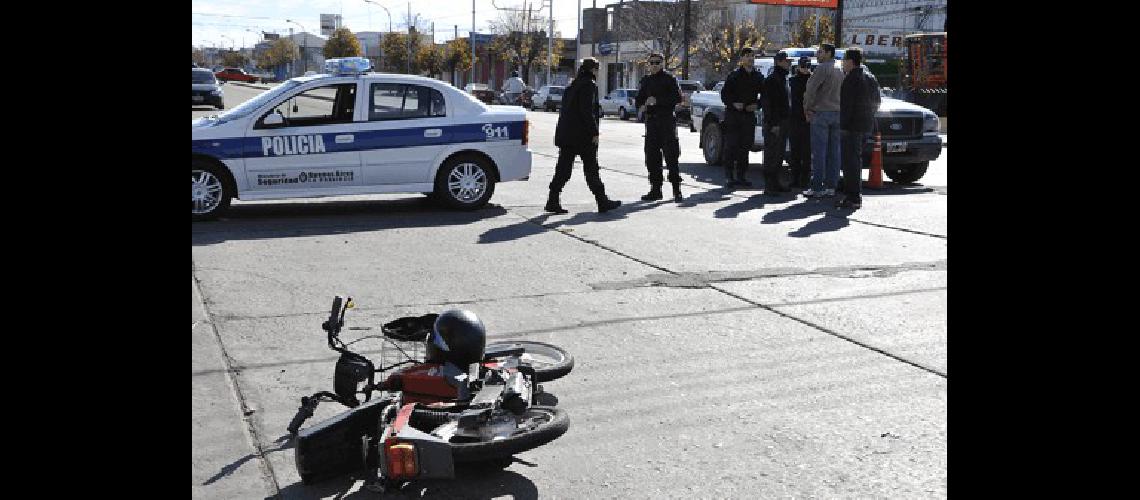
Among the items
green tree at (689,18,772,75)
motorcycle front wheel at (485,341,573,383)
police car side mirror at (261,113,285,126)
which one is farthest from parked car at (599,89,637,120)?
motorcycle front wheel at (485,341,573,383)

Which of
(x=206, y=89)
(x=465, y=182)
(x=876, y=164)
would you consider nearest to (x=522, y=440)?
(x=465, y=182)

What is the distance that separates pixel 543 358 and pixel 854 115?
836 centimetres

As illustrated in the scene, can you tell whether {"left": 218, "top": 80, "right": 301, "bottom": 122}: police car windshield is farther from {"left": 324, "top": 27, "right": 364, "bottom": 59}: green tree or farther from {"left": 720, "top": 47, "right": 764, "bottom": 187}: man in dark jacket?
{"left": 324, "top": 27, "right": 364, "bottom": 59}: green tree

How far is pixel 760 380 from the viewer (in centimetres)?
570

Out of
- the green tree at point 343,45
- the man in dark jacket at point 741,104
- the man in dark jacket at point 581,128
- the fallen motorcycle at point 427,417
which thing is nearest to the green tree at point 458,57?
the green tree at point 343,45

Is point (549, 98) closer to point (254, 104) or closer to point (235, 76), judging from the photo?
point (254, 104)

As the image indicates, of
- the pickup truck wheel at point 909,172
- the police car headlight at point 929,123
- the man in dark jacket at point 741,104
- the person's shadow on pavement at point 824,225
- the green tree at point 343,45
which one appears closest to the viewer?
the person's shadow on pavement at point 824,225

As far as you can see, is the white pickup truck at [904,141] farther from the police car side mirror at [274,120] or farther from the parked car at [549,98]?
the parked car at [549,98]

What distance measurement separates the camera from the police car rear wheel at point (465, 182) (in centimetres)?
1249

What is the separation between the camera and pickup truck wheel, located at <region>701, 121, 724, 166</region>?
18.6 meters

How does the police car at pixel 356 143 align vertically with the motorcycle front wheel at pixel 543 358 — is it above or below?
above

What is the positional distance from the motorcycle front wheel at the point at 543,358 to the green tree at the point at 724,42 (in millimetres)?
57843
